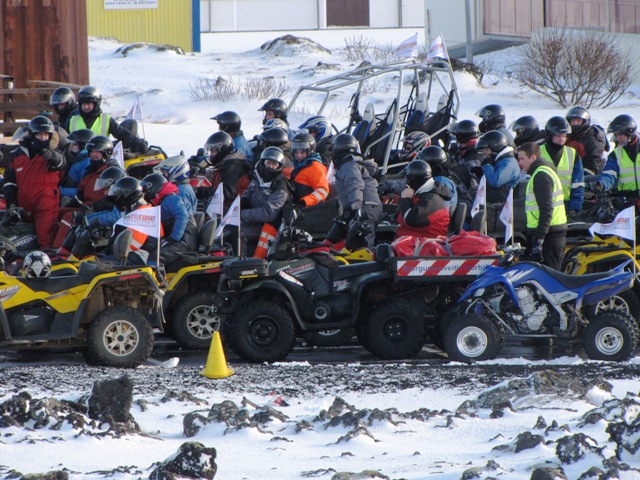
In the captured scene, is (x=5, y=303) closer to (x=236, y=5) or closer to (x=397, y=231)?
(x=397, y=231)

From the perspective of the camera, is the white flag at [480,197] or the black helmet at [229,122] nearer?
the white flag at [480,197]

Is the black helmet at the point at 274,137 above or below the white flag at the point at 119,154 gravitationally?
above

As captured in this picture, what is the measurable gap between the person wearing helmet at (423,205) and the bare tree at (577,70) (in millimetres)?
18199

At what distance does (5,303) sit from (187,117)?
681 inches

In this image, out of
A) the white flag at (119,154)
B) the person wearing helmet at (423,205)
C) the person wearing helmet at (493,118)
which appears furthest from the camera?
the person wearing helmet at (493,118)

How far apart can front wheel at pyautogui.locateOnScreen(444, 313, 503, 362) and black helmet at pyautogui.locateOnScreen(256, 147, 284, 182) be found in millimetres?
3064

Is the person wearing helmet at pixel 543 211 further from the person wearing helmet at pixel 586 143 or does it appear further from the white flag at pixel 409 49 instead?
the white flag at pixel 409 49

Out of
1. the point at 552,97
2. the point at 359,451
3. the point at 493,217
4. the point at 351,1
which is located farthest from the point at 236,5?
the point at 359,451

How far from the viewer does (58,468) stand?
7.02 metres

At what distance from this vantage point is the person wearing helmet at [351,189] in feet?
42.0

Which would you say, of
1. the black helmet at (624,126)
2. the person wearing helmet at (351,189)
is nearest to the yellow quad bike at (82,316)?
the person wearing helmet at (351,189)

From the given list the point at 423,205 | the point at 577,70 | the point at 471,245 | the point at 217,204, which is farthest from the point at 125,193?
the point at 577,70

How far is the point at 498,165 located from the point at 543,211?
1680 mm

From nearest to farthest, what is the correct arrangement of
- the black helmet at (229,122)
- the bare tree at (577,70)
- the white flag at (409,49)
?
the black helmet at (229,122) < the white flag at (409,49) < the bare tree at (577,70)
